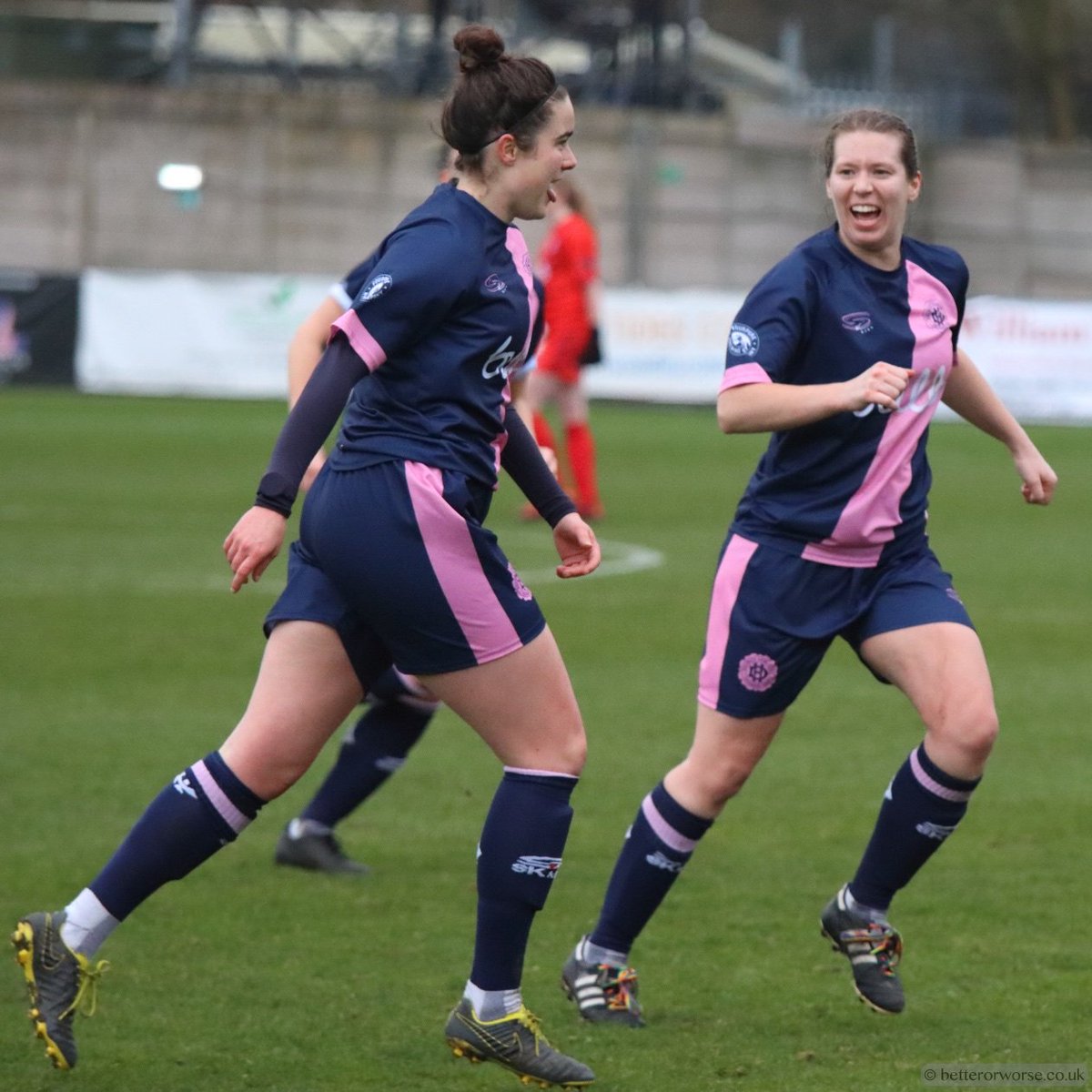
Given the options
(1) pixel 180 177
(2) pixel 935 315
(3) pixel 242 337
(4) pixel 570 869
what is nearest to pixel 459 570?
(2) pixel 935 315

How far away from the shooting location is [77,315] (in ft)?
83.7

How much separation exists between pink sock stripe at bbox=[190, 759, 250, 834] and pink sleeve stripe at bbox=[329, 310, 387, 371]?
0.88 m

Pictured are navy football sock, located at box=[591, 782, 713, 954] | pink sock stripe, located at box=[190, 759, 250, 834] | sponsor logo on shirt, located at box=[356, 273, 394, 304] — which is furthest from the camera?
navy football sock, located at box=[591, 782, 713, 954]

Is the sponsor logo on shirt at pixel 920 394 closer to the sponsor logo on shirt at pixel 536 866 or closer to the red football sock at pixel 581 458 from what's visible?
the sponsor logo on shirt at pixel 536 866

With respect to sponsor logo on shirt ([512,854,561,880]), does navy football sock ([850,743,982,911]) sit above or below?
below

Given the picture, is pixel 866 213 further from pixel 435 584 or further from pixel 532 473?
pixel 435 584

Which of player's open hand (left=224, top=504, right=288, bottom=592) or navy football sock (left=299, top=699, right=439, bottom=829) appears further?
navy football sock (left=299, top=699, right=439, bottom=829)

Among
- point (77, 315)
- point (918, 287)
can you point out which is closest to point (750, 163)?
point (77, 315)

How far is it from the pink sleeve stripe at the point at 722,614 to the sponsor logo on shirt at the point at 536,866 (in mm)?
706

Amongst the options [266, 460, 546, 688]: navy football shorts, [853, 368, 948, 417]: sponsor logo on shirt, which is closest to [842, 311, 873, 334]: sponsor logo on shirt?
[853, 368, 948, 417]: sponsor logo on shirt

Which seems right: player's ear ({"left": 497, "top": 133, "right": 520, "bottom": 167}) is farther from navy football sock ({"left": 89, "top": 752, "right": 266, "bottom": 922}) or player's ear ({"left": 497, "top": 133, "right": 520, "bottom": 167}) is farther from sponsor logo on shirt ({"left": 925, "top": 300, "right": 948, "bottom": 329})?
navy football sock ({"left": 89, "top": 752, "right": 266, "bottom": 922})

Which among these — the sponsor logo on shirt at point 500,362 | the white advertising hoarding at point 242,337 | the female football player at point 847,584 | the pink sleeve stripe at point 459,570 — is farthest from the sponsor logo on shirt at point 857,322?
the white advertising hoarding at point 242,337

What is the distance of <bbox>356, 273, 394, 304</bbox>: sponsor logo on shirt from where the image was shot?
3.97 meters

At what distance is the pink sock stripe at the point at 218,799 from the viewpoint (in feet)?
13.7
